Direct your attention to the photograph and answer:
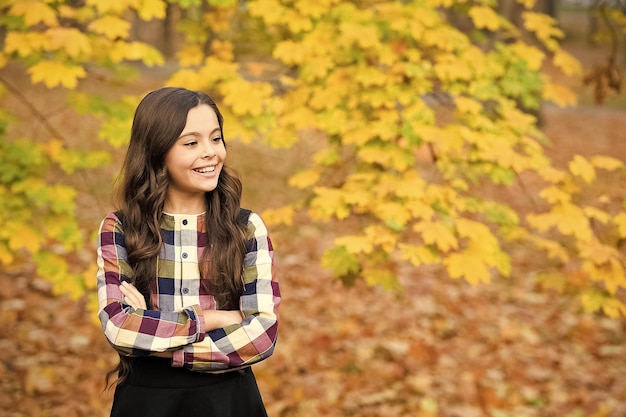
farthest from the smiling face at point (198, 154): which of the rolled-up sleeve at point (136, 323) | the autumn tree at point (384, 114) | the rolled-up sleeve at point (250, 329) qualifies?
the autumn tree at point (384, 114)

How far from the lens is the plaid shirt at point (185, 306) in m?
2.20

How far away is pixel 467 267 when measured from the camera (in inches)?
147

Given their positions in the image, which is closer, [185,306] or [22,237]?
[185,306]

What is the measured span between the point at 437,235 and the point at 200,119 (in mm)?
1824

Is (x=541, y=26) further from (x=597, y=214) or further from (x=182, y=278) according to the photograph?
(x=182, y=278)

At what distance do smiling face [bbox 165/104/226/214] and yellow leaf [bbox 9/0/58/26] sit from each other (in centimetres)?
192

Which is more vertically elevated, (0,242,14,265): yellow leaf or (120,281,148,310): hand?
(120,281,148,310): hand

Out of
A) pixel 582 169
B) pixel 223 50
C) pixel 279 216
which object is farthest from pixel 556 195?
pixel 223 50

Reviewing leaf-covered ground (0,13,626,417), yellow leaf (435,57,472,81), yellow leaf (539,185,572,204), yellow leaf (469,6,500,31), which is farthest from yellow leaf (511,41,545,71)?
leaf-covered ground (0,13,626,417)

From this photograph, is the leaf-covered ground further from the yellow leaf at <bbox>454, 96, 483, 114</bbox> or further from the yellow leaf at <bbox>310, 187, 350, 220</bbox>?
the yellow leaf at <bbox>454, 96, 483, 114</bbox>

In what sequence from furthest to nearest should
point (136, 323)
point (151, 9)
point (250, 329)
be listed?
point (151, 9)
point (250, 329)
point (136, 323)

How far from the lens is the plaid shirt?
2203 millimetres

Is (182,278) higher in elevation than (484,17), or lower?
lower

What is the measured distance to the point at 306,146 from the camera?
13.1 m
